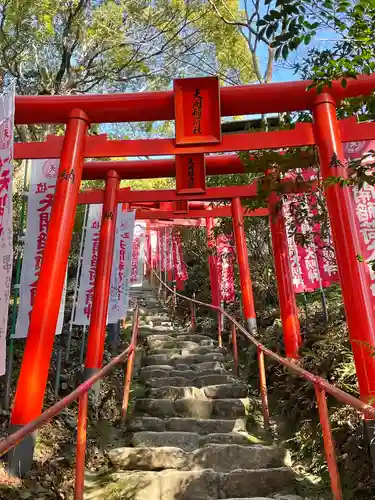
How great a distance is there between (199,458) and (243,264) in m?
5.77

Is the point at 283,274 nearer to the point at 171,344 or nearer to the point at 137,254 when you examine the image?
the point at 171,344

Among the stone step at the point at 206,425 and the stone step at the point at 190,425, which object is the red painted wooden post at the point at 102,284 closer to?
the stone step at the point at 190,425

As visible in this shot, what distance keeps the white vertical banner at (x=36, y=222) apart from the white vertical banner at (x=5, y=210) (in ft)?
5.64

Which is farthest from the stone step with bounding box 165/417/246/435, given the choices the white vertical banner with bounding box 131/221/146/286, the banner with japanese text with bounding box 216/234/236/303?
the white vertical banner with bounding box 131/221/146/286

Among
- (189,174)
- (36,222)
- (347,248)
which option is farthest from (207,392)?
(36,222)

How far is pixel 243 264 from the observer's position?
9617 millimetres

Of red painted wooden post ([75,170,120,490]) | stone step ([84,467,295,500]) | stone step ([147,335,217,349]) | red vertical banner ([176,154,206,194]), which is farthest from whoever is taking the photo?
stone step ([147,335,217,349])

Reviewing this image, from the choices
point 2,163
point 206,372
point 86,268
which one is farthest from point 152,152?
point 206,372

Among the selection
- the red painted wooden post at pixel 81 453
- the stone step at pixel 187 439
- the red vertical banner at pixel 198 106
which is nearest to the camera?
the red painted wooden post at pixel 81 453

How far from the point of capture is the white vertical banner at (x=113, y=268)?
7727mm

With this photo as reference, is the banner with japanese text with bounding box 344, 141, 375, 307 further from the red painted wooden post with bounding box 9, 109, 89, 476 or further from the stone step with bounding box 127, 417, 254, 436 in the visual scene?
the red painted wooden post with bounding box 9, 109, 89, 476

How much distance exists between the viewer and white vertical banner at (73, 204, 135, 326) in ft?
25.3

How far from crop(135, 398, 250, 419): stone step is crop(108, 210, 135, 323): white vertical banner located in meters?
2.81

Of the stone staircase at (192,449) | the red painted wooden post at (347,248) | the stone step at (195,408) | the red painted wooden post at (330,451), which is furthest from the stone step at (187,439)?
the red painted wooden post at (330,451)
